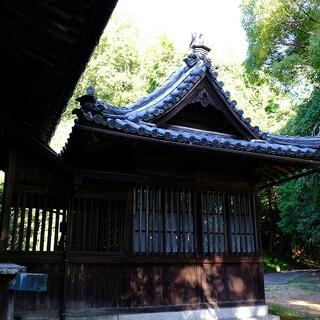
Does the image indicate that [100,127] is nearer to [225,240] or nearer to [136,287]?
[136,287]

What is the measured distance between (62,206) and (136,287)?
7.05 ft

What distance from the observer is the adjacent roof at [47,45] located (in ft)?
13.2

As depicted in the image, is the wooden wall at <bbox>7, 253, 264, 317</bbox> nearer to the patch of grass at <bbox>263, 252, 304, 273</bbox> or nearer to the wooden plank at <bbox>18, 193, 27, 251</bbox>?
the wooden plank at <bbox>18, 193, 27, 251</bbox>

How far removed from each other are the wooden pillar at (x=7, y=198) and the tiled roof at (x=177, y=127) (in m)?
1.56

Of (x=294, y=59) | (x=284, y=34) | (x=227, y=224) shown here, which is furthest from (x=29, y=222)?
(x=284, y=34)

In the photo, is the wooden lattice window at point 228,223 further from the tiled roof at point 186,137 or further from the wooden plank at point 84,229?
the wooden plank at point 84,229

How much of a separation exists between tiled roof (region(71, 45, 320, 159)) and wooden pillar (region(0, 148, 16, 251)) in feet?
5.12

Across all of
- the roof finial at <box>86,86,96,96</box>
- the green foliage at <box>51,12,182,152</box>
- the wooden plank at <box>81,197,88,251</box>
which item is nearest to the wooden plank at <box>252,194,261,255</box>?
the wooden plank at <box>81,197,88,251</box>

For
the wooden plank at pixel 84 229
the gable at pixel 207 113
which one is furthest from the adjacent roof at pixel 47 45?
the gable at pixel 207 113

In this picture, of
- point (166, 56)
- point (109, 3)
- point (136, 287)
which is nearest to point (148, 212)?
point (136, 287)

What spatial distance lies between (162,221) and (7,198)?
3.11 meters

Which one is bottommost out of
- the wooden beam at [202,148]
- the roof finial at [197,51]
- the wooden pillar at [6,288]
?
the wooden pillar at [6,288]

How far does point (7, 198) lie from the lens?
6715mm

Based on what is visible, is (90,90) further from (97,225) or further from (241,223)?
(241,223)
